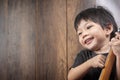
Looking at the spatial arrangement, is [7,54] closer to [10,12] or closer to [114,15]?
[10,12]

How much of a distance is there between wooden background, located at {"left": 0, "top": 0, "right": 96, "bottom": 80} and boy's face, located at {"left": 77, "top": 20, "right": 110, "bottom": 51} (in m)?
0.20

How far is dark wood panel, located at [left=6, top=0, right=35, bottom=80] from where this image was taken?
4.22 feet

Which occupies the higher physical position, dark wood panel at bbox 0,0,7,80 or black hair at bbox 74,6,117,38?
black hair at bbox 74,6,117,38

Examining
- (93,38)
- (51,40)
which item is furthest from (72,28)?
(93,38)

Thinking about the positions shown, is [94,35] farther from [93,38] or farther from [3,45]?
[3,45]

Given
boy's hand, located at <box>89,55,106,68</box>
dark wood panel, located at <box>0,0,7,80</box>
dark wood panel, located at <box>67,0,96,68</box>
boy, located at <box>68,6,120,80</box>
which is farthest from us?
dark wood panel, located at <box>0,0,7,80</box>

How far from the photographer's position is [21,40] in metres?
1.31

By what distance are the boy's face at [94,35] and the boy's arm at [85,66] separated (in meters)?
0.09

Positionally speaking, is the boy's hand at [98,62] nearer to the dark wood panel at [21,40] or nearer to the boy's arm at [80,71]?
the boy's arm at [80,71]

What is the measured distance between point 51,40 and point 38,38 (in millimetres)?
74

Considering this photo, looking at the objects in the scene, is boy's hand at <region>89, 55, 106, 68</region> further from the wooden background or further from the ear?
the wooden background

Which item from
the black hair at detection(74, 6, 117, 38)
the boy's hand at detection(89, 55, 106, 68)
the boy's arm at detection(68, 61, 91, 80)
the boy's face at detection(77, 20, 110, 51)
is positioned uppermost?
the black hair at detection(74, 6, 117, 38)

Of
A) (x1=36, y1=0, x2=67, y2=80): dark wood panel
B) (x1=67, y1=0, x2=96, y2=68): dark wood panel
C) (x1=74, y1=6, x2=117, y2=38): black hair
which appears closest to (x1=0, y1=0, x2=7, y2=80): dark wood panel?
(x1=36, y1=0, x2=67, y2=80): dark wood panel

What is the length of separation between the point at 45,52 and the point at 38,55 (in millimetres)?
42
